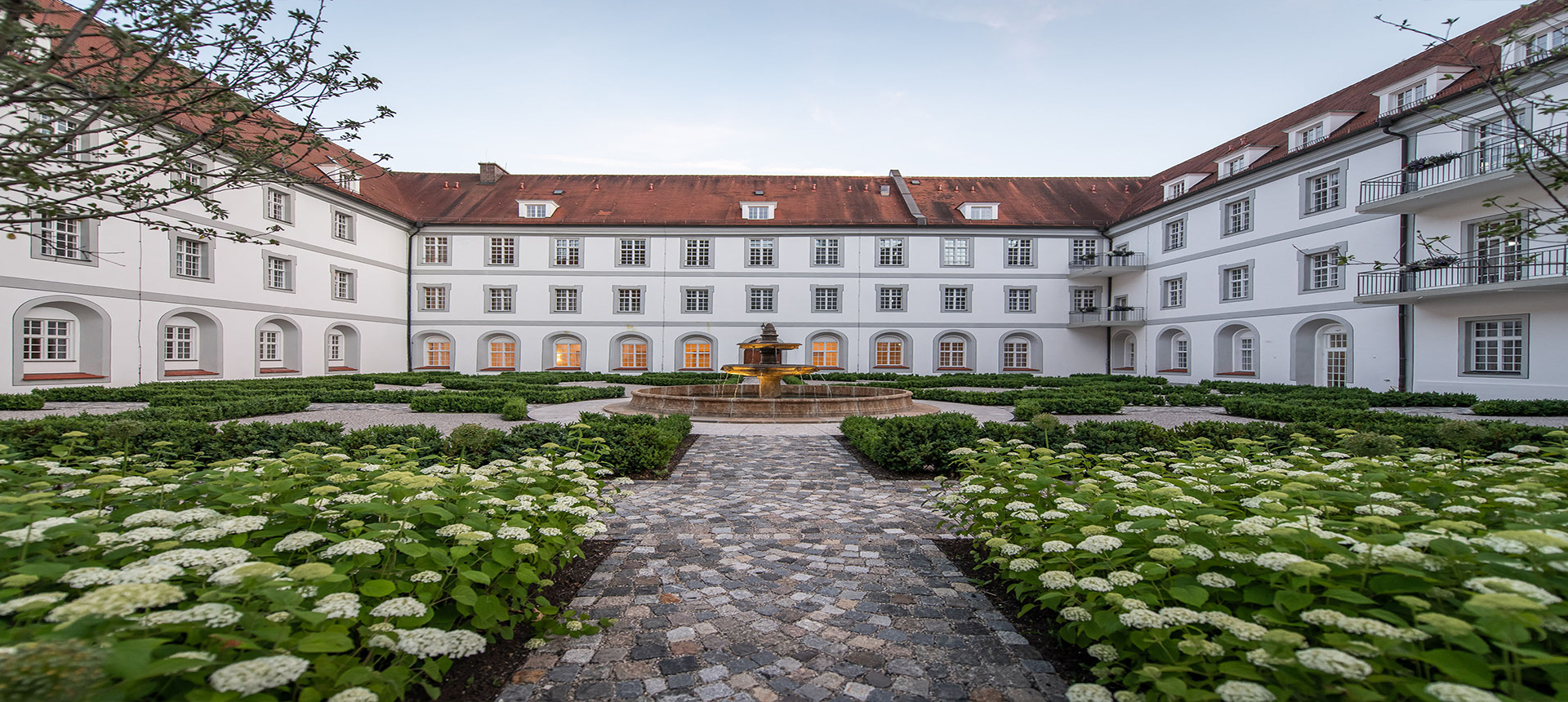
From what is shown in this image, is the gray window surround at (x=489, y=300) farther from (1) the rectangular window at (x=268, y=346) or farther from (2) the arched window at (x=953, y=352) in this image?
(2) the arched window at (x=953, y=352)

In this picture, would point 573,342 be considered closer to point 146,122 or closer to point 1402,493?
point 146,122

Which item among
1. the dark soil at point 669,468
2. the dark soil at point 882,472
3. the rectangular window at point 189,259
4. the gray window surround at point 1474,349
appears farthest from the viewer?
the rectangular window at point 189,259

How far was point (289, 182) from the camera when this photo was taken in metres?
5.30

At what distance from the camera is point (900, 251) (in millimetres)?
31516

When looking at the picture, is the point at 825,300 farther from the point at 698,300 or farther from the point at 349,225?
the point at 349,225

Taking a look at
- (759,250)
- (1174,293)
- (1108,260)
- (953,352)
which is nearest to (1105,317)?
(1108,260)

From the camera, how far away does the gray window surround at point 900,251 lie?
31391mm

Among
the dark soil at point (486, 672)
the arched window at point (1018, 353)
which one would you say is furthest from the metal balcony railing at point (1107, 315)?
the dark soil at point (486, 672)

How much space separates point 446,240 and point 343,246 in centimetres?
486

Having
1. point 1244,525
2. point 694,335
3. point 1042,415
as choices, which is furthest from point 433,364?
point 1244,525

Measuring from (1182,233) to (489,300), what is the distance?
31.4 meters

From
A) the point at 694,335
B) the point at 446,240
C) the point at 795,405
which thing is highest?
the point at 446,240

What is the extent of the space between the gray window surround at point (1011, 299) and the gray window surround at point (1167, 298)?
5.25m

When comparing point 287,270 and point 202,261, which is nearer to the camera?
point 202,261
